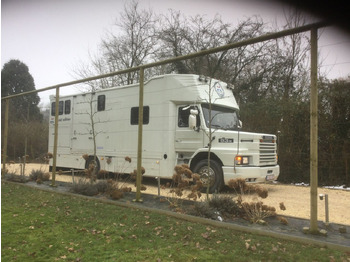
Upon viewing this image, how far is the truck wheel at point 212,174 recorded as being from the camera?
6723mm

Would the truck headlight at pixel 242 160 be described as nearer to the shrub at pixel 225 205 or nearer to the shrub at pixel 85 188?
the shrub at pixel 225 205

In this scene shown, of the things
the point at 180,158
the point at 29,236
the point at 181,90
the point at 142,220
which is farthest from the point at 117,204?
the point at 181,90

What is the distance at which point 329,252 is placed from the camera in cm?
318

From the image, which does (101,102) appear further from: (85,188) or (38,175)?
(85,188)

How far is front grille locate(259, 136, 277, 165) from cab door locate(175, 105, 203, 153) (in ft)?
4.77

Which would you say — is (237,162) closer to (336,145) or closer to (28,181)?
(336,145)

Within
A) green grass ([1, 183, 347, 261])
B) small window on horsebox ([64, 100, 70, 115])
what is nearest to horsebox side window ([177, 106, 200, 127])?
green grass ([1, 183, 347, 261])

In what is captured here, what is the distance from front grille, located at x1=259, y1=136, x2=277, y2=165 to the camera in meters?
7.02

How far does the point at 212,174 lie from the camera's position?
6961 mm

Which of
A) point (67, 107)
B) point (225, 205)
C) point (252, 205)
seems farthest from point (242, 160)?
point (67, 107)

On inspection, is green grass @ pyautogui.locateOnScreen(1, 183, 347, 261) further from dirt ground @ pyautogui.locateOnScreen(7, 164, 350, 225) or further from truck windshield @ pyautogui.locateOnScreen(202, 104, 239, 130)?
truck windshield @ pyautogui.locateOnScreen(202, 104, 239, 130)

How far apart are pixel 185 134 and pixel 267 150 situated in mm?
2056

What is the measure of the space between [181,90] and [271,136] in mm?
2581

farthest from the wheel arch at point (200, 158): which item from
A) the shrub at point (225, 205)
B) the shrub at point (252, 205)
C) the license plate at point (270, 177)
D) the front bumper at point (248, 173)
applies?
the shrub at point (225, 205)
